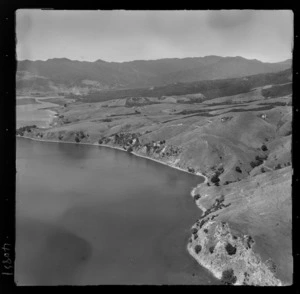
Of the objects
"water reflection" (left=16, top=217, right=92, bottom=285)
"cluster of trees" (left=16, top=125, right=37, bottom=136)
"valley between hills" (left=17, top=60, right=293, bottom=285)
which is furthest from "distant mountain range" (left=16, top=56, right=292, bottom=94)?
"water reflection" (left=16, top=217, right=92, bottom=285)

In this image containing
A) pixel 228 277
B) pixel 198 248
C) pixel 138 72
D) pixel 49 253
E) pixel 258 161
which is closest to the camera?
pixel 228 277

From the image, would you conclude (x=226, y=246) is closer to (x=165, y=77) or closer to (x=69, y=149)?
(x=69, y=149)

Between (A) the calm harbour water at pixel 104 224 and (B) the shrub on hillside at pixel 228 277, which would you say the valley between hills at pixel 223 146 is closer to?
(B) the shrub on hillside at pixel 228 277

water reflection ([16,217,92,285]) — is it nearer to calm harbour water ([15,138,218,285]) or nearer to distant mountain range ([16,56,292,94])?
calm harbour water ([15,138,218,285])

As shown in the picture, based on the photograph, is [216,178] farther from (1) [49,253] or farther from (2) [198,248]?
(1) [49,253]

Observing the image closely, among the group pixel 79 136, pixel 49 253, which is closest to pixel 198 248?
pixel 49 253
